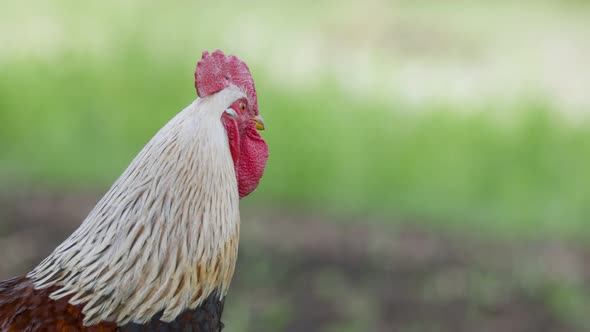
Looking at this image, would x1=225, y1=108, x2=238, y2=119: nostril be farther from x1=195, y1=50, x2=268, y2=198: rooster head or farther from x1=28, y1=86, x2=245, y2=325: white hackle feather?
x1=28, y1=86, x2=245, y2=325: white hackle feather

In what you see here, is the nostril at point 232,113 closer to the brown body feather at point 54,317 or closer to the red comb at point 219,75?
the red comb at point 219,75

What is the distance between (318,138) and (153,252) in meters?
4.03

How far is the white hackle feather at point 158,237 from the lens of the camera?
6.91 ft

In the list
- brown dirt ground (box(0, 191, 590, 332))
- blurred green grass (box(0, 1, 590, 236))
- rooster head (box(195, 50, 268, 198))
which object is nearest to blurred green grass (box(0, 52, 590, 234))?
blurred green grass (box(0, 1, 590, 236))

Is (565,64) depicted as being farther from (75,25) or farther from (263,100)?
(75,25)

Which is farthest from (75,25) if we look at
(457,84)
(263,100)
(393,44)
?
(393,44)

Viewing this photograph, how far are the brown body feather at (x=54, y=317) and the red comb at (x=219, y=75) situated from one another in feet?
1.90

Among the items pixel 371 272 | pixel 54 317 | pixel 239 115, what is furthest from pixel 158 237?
pixel 371 272

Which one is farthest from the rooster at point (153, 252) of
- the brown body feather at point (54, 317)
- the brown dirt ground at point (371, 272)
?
the brown dirt ground at point (371, 272)

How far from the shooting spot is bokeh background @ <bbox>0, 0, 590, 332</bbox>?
188 inches

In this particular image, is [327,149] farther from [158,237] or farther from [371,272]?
[158,237]

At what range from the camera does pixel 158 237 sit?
212 cm

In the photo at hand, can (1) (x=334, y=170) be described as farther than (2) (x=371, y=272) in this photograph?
Yes

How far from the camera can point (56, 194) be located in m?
5.53
